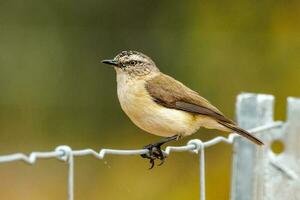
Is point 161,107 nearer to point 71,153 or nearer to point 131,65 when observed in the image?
point 131,65

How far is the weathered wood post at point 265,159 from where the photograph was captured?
5.26m

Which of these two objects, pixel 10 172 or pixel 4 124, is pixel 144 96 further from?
pixel 4 124

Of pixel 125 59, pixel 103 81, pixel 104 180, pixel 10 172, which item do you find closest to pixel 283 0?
pixel 103 81

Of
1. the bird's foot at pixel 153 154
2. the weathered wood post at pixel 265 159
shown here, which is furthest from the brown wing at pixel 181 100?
the bird's foot at pixel 153 154

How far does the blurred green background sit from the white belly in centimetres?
423

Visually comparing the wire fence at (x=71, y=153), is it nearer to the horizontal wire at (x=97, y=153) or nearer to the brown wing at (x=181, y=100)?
the horizontal wire at (x=97, y=153)

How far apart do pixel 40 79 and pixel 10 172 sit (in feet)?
6.46

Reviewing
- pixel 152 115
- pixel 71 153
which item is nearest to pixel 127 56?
pixel 152 115

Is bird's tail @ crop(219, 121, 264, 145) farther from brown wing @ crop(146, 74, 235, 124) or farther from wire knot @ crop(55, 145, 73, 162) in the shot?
wire knot @ crop(55, 145, 73, 162)

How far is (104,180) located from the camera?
9.80 meters

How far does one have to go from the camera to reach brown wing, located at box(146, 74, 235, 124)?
5602 millimetres

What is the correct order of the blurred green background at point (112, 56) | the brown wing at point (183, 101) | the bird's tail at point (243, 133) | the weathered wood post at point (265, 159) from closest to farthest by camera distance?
1. the bird's tail at point (243, 133)
2. the weathered wood post at point (265, 159)
3. the brown wing at point (183, 101)
4. the blurred green background at point (112, 56)

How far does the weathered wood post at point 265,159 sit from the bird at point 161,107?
0.10 meters

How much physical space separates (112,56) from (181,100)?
552 centimetres
